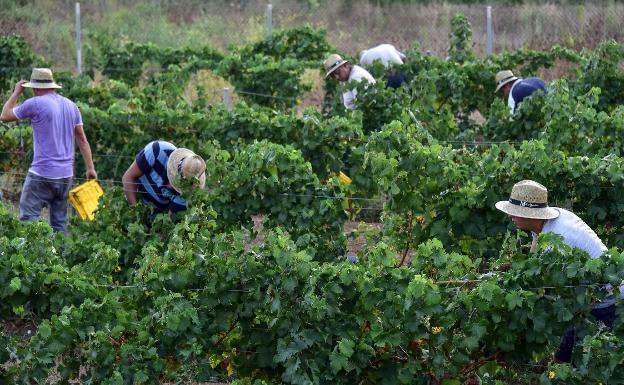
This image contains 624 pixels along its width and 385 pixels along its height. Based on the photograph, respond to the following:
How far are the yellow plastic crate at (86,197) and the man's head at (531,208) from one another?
3.63 metres

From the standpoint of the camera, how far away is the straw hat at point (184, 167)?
806 cm

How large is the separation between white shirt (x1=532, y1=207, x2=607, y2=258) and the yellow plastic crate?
12.6 feet

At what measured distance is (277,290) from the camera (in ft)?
20.1

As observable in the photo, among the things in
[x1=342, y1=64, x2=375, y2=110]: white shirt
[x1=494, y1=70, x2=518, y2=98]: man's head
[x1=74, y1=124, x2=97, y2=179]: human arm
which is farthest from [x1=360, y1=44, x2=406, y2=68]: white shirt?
[x1=74, y1=124, x2=97, y2=179]: human arm

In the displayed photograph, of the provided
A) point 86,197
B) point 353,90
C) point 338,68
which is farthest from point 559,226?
point 338,68

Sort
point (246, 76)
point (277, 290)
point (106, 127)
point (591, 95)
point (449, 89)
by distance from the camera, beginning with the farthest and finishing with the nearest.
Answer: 1. point (246, 76)
2. point (449, 89)
3. point (106, 127)
4. point (591, 95)
5. point (277, 290)

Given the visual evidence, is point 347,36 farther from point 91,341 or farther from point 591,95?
point 91,341

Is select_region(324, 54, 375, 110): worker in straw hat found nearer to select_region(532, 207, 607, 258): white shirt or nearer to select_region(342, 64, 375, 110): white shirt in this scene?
select_region(342, 64, 375, 110): white shirt

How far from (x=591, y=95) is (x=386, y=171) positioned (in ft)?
10.4

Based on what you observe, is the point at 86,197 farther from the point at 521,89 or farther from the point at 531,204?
the point at 521,89

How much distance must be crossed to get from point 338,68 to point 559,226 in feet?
19.3

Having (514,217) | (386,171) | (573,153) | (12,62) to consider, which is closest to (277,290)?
(514,217)

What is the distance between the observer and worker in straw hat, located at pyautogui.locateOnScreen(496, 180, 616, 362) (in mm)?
6180

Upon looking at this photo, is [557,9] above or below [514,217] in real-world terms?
below
